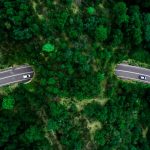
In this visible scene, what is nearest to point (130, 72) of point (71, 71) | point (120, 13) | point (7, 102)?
point (120, 13)

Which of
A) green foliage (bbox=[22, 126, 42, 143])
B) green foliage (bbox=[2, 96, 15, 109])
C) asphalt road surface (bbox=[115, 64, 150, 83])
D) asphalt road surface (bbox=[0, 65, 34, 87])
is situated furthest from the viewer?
asphalt road surface (bbox=[115, 64, 150, 83])

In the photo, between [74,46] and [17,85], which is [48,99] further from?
[74,46]

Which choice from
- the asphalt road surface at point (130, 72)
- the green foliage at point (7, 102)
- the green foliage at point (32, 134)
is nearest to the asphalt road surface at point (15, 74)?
the green foliage at point (7, 102)

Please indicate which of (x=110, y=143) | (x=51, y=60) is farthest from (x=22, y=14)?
(x=110, y=143)

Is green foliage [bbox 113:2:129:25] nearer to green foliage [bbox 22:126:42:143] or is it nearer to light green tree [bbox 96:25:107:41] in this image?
light green tree [bbox 96:25:107:41]

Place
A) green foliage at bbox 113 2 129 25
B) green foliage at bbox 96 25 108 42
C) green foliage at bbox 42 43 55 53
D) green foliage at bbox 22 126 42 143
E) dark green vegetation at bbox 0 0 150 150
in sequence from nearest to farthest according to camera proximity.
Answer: green foliage at bbox 42 43 55 53, dark green vegetation at bbox 0 0 150 150, green foliage at bbox 96 25 108 42, green foliage at bbox 22 126 42 143, green foliage at bbox 113 2 129 25

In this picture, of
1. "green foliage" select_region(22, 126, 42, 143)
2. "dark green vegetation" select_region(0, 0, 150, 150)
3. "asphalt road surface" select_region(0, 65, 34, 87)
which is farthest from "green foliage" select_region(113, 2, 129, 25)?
"green foliage" select_region(22, 126, 42, 143)

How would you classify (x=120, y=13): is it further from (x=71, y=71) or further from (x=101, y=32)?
Result: (x=71, y=71)
